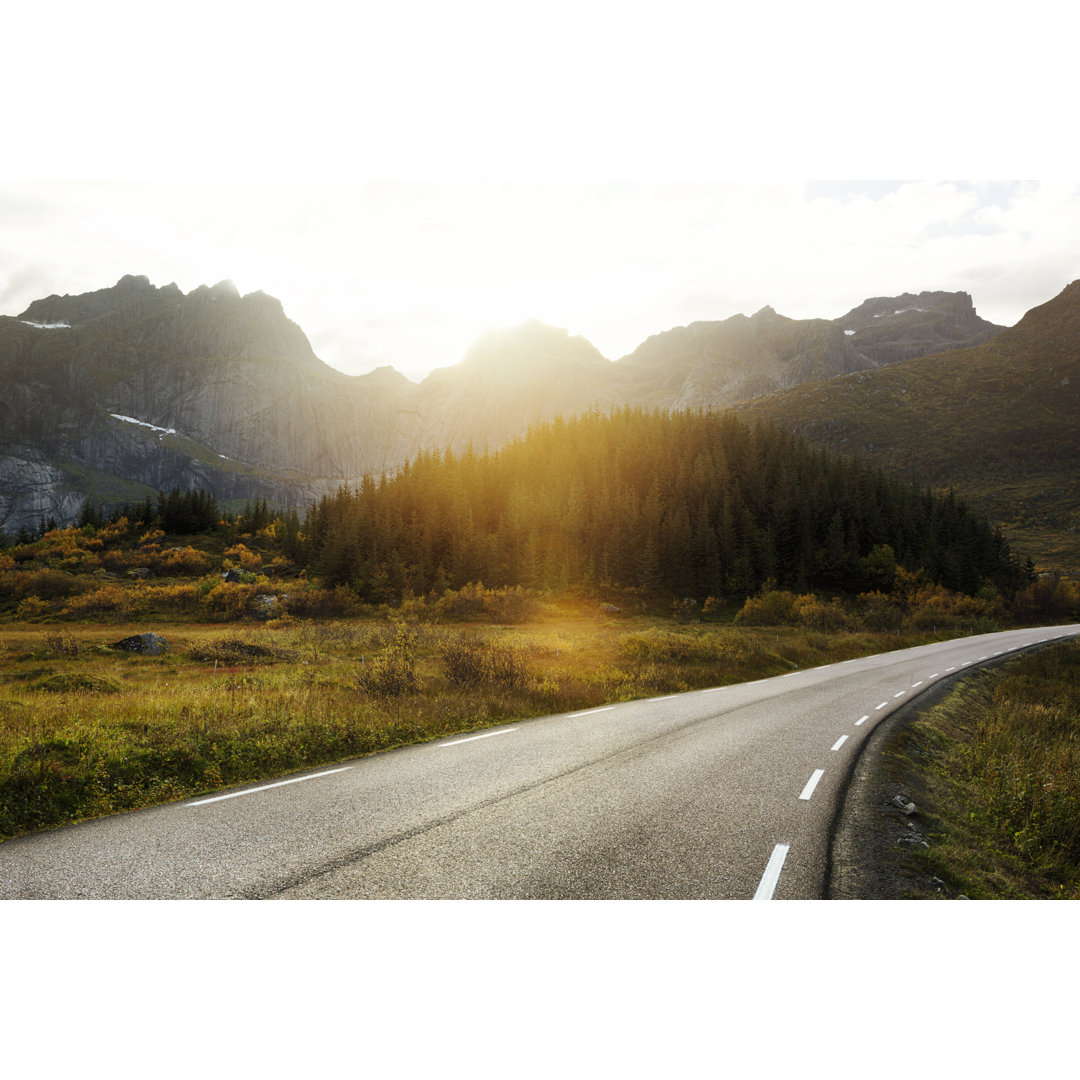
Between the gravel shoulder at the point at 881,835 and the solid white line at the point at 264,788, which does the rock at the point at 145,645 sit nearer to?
the solid white line at the point at 264,788

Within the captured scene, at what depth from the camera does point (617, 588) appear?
69062mm

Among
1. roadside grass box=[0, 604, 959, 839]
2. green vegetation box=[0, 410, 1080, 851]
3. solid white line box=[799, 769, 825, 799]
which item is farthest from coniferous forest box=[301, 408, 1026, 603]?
solid white line box=[799, 769, 825, 799]

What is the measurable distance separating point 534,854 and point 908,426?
222832mm

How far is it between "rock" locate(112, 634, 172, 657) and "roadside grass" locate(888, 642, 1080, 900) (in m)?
32.9

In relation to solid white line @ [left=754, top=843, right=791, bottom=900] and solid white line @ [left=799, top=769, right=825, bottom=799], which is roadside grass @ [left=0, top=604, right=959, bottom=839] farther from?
solid white line @ [left=754, top=843, right=791, bottom=900]

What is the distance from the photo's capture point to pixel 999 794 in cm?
942

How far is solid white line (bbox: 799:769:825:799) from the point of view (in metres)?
8.08

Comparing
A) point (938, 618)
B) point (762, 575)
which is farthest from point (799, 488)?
point (938, 618)

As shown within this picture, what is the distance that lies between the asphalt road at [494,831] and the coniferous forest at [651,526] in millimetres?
59307

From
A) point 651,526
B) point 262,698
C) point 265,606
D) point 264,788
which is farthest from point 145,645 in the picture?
point 651,526

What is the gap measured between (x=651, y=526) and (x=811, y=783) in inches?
2497

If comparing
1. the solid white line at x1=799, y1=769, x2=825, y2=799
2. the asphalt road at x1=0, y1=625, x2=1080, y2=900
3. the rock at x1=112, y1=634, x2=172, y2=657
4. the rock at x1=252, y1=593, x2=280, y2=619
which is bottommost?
the rock at x1=252, y1=593, x2=280, y2=619

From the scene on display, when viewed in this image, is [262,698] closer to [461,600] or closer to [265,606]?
[265,606]
